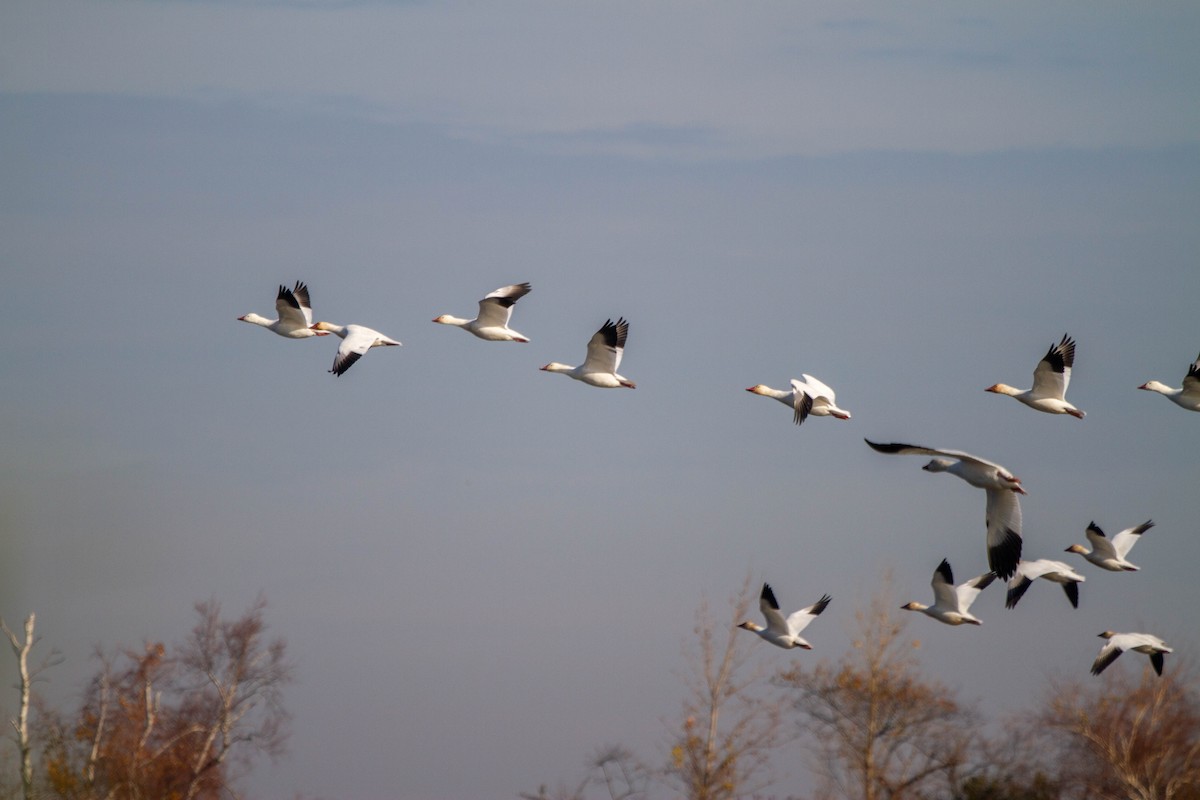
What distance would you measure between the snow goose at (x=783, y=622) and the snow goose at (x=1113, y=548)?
180 inches

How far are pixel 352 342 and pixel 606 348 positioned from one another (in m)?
4.23

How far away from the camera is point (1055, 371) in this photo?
76.7 ft

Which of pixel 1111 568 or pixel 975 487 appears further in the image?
pixel 1111 568

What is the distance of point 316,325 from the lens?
2641 centimetres

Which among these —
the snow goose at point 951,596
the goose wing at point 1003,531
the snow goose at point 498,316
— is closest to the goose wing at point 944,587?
the snow goose at point 951,596

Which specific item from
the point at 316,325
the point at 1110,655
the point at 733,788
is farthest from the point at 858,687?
the point at 316,325

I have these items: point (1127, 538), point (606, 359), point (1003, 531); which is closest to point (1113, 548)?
point (1127, 538)

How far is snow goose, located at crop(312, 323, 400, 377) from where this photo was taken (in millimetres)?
23672

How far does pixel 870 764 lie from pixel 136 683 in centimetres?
1504

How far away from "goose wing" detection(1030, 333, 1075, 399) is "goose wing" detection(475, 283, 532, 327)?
8.57 m

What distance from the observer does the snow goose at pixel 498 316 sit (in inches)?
993

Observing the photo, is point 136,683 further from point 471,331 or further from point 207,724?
point 471,331

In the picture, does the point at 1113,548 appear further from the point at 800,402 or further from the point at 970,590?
the point at 800,402

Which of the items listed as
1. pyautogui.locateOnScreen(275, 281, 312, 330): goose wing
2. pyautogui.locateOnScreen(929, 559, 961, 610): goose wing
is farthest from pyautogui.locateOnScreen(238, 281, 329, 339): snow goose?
pyautogui.locateOnScreen(929, 559, 961, 610): goose wing
